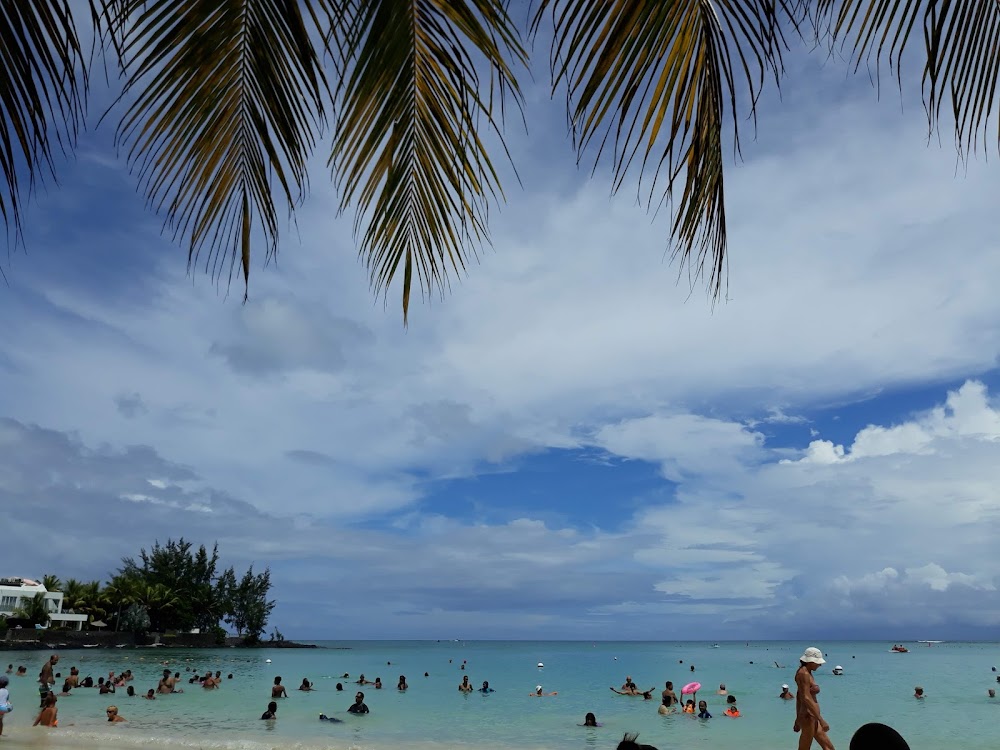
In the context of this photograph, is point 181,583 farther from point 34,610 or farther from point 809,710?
point 809,710

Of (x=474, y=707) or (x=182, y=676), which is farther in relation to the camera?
(x=182, y=676)

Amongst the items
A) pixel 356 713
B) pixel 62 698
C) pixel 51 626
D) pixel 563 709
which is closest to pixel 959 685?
pixel 563 709

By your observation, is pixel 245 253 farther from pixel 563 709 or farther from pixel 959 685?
pixel 959 685

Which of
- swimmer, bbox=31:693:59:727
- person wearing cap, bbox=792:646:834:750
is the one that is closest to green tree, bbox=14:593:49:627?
swimmer, bbox=31:693:59:727

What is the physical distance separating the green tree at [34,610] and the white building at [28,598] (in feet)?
0.88

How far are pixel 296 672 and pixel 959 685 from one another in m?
43.5

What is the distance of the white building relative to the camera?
204 feet

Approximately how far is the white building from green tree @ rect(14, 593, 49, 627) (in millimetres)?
267

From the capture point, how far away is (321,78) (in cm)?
264

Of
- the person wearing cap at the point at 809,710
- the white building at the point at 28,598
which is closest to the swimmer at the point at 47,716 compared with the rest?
the person wearing cap at the point at 809,710

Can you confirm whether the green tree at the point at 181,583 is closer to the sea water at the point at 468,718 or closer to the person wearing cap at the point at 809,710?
the sea water at the point at 468,718

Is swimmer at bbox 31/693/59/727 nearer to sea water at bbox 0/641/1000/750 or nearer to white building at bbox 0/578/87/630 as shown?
sea water at bbox 0/641/1000/750

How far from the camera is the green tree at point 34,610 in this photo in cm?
6116

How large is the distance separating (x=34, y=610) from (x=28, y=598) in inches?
53.7
